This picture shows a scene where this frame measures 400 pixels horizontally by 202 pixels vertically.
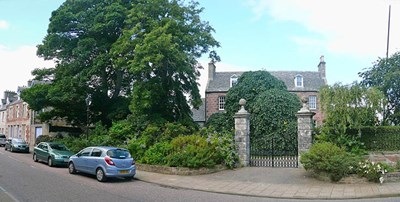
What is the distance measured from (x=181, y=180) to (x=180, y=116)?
10531 mm

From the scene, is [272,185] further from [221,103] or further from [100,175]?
[221,103]

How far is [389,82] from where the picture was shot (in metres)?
20.6

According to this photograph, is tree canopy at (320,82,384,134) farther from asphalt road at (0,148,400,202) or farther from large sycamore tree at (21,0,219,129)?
large sycamore tree at (21,0,219,129)

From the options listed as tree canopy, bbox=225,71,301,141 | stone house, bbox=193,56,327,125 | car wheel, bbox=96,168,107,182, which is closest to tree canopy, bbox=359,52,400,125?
tree canopy, bbox=225,71,301,141

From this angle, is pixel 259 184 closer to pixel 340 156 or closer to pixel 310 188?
pixel 310 188

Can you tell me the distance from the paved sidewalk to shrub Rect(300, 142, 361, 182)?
1.55 feet

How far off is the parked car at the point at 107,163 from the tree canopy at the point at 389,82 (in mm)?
15513

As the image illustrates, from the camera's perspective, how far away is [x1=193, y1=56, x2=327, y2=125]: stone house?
134ft

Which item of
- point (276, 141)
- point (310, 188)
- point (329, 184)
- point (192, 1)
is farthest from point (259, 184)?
point (192, 1)

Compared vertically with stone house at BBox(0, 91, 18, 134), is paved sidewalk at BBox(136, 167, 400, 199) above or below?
below

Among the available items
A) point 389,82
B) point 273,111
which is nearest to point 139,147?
point 273,111

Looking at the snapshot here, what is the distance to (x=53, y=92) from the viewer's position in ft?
89.2

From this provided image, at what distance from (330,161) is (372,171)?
1534 mm

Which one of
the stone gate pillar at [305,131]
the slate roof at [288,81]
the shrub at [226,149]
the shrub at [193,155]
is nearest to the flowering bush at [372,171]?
the stone gate pillar at [305,131]
